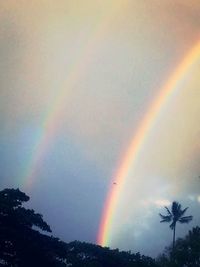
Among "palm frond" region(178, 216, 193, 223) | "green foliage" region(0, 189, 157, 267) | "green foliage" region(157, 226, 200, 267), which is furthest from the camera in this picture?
"palm frond" region(178, 216, 193, 223)

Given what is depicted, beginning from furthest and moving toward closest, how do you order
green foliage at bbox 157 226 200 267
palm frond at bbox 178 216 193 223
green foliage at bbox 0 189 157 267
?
palm frond at bbox 178 216 193 223 → green foliage at bbox 157 226 200 267 → green foliage at bbox 0 189 157 267

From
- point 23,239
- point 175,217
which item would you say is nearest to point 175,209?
point 175,217

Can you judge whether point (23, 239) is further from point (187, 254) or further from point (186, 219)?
point (186, 219)

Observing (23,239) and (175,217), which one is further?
(175,217)

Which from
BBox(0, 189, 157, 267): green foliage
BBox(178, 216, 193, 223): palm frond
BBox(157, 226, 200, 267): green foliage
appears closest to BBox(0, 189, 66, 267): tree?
BBox(0, 189, 157, 267): green foliage

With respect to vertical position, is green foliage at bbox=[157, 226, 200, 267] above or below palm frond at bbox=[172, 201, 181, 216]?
below

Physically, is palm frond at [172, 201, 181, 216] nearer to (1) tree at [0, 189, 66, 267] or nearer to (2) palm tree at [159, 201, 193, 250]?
(2) palm tree at [159, 201, 193, 250]

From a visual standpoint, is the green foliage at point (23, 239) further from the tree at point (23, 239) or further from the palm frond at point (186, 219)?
the palm frond at point (186, 219)

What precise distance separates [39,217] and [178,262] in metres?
21.8

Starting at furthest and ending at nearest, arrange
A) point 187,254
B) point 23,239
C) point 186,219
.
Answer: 1. point 186,219
2. point 187,254
3. point 23,239

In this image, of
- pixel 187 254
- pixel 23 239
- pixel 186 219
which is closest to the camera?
pixel 23 239

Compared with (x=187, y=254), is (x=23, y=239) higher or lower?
lower

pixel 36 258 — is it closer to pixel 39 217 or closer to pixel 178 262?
pixel 39 217

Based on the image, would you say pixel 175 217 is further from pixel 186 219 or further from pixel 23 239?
pixel 23 239
